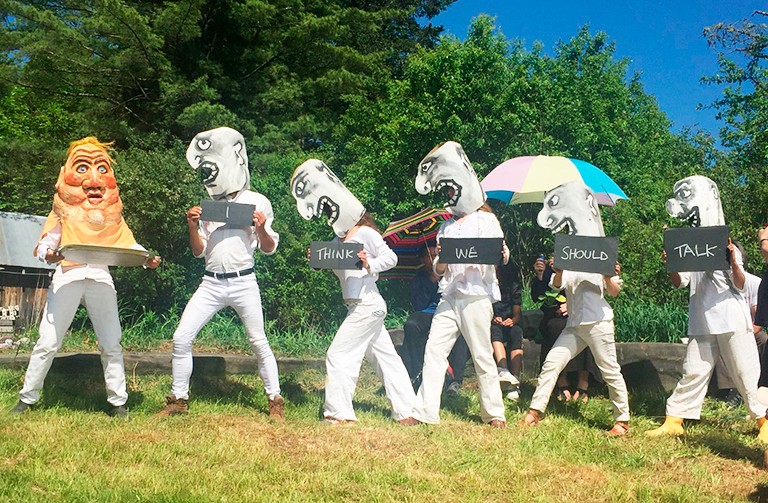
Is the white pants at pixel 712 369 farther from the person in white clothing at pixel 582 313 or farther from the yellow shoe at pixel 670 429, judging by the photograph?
the person in white clothing at pixel 582 313

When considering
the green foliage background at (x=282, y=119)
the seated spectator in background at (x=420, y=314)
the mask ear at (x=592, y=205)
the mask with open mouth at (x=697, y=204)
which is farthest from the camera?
the green foliage background at (x=282, y=119)

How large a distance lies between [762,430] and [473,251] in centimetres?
268

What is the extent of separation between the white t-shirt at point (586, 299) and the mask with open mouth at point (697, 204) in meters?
0.86

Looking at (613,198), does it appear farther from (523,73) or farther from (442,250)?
(523,73)

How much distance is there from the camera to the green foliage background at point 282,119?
1113cm

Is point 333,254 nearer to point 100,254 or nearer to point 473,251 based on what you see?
point 473,251

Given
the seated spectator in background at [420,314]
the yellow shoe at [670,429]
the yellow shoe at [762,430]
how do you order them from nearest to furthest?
the yellow shoe at [762,430]
the yellow shoe at [670,429]
the seated spectator in background at [420,314]

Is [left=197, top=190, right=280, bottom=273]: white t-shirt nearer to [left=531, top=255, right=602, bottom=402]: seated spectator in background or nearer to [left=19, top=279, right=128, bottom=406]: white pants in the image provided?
[left=19, top=279, right=128, bottom=406]: white pants

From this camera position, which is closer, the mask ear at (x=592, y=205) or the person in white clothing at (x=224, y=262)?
the person in white clothing at (x=224, y=262)

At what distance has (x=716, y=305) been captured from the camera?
6750 mm

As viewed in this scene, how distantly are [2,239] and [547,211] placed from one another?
8980 millimetres

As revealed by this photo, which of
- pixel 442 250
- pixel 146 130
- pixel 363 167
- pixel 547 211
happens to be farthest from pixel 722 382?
pixel 146 130

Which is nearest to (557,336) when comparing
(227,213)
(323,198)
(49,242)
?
(323,198)

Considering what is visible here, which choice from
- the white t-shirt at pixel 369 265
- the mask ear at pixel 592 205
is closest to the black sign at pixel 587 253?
the mask ear at pixel 592 205
